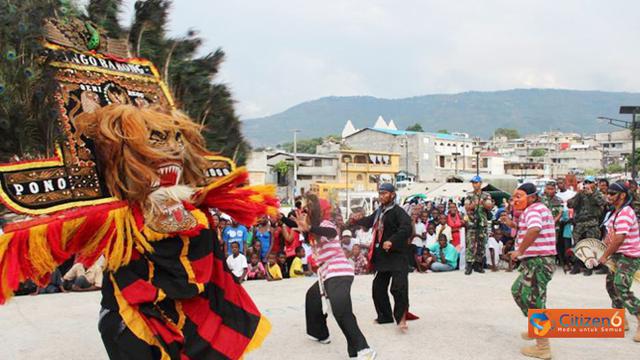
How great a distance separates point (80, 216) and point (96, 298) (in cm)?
593

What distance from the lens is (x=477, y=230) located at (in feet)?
36.0

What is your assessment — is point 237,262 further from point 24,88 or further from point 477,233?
point 24,88

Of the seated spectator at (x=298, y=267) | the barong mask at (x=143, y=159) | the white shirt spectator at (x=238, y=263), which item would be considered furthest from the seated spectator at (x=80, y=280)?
the barong mask at (x=143, y=159)

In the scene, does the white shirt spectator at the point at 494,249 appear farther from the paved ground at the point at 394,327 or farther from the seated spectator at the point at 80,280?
the seated spectator at the point at 80,280

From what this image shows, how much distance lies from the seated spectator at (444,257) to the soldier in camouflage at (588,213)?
226 centimetres

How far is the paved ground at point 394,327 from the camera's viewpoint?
569cm

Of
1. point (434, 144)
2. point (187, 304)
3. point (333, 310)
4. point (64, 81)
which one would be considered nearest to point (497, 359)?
point (333, 310)

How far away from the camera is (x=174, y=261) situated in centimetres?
330

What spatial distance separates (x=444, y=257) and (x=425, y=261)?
40 centimetres

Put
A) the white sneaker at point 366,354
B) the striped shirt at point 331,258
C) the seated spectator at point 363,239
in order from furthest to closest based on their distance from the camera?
the seated spectator at point 363,239
the striped shirt at point 331,258
the white sneaker at point 366,354

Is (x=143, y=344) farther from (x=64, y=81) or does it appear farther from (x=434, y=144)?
(x=434, y=144)

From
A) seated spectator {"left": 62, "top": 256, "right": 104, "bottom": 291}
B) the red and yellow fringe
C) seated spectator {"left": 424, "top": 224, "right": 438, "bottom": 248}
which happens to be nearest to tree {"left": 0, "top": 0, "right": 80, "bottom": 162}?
the red and yellow fringe

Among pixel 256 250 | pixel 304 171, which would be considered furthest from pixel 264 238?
pixel 304 171

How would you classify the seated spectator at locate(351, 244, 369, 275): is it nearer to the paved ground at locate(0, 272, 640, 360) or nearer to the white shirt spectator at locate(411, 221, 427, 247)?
the paved ground at locate(0, 272, 640, 360)
